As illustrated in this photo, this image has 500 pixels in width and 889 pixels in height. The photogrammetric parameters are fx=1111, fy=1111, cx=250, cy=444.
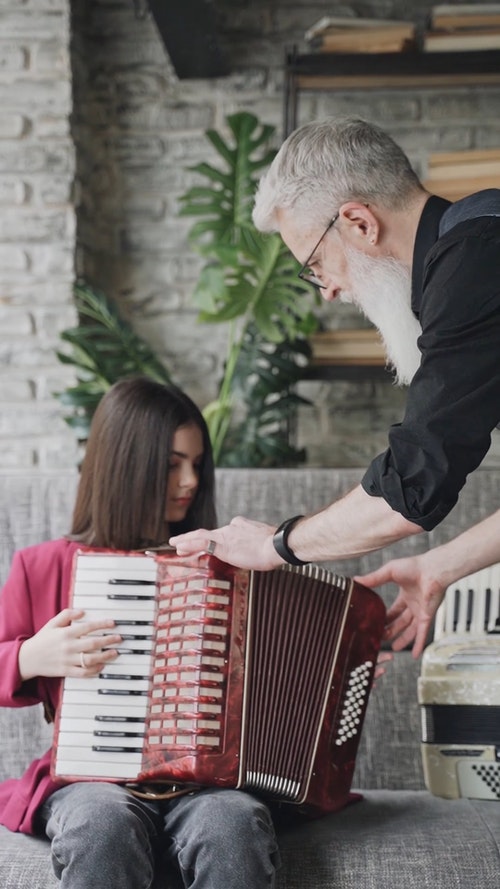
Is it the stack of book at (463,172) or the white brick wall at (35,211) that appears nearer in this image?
the stack of book at (463,172)

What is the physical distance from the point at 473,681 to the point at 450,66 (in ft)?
6.87

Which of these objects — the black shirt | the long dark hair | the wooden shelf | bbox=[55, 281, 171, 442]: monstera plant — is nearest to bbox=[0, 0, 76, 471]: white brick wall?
bbox=[55, 281, 171, 442]: monstera plant

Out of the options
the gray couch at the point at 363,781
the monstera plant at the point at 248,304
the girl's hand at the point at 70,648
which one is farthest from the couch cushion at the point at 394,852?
the monstera plant at the point at 248,304

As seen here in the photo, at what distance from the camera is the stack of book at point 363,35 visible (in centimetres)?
349

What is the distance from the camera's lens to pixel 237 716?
6.17ft

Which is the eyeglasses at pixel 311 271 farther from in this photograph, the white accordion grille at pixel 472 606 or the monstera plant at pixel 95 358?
the monstera plant at pixel 95 358

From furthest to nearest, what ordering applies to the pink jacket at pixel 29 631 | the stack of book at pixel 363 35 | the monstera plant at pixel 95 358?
the stack of book at pixel 363 35
the monstera plant at pixel 95 358
the pink jacket at pixel 29 631

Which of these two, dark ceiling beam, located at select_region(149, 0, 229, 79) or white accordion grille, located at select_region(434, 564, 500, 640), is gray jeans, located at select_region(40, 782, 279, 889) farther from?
dark ceiling beam, located at select_region(149, 0, 229, 79)

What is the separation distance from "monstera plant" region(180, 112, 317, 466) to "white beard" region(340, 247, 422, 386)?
1.27 meters

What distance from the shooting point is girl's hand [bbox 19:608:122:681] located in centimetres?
189

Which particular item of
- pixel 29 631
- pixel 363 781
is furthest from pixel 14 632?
pixel 363 781

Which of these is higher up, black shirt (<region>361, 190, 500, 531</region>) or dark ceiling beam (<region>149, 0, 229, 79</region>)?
dark ceiling beam (<region>149, 0, 229, 79</region>)

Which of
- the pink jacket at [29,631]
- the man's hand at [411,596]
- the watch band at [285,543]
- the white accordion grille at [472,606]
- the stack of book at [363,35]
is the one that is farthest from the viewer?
the stack of book at [363,35]

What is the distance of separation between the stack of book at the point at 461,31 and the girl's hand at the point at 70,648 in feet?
7.70
